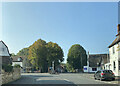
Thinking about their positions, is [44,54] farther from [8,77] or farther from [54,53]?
[8,77]

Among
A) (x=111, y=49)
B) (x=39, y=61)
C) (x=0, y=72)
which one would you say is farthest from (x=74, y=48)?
(x=0, y=72)

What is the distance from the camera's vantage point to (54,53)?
2830 inches

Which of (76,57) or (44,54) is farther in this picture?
(76,57)

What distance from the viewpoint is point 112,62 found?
121 feet

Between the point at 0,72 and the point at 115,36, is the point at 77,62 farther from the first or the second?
the point at 0,72

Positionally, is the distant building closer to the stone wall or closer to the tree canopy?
the tree canopy

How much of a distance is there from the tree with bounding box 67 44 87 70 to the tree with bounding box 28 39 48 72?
13374mm

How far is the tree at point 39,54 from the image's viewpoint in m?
68.6

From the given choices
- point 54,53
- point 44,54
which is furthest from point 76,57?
point 44,54

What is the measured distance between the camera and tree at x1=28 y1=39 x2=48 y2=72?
2702 inches

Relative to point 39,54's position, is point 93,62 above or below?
below

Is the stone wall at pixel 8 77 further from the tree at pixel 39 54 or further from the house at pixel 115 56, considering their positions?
the tree at pixel 39 54

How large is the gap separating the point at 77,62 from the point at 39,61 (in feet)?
59.2

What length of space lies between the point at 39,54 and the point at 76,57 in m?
17.9
